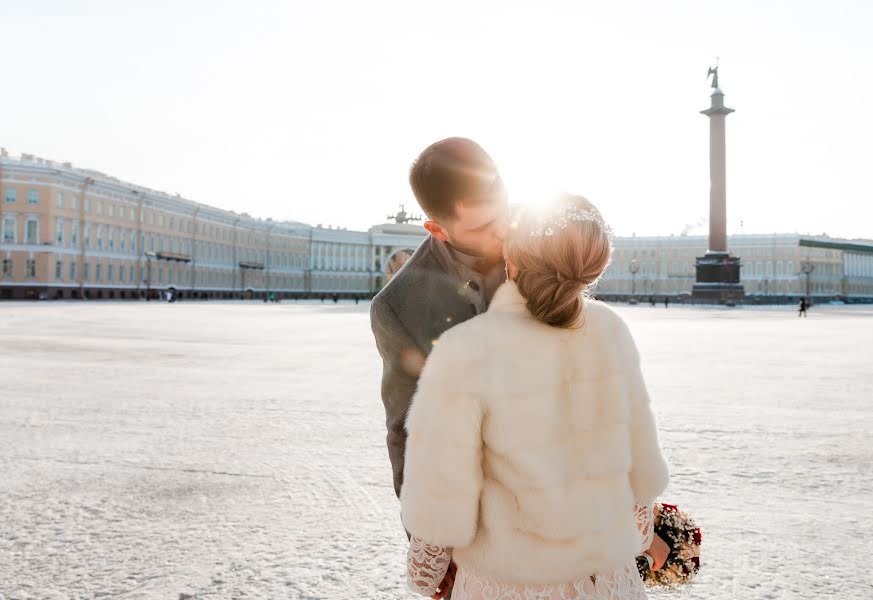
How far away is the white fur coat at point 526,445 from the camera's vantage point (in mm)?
1524

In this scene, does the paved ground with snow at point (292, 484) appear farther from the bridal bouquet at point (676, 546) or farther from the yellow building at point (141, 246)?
the yellow building at point (141, 246)

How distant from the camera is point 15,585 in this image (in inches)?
117

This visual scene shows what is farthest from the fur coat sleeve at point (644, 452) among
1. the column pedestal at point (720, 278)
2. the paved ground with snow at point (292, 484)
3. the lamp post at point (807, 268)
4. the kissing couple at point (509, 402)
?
the lamp post at point (807, 268)

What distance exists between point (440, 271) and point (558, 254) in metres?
0.36

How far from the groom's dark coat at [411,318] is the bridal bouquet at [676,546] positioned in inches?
26.5

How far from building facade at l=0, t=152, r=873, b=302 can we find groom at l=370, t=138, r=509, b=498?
42205 millimetres

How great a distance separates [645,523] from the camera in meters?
1.83

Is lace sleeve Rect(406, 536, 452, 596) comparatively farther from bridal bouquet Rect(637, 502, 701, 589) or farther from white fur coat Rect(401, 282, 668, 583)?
bridal bouquet Rect(637, 502, 701, 589)

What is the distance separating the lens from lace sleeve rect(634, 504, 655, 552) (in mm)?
1813

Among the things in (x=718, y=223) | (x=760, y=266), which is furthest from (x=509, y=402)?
(x=760, y=266)

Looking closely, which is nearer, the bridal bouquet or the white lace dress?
the white lace dress

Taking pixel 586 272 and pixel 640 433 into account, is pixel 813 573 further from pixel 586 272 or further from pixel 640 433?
pixel 586 272

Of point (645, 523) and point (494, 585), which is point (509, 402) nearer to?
point (494, 585)

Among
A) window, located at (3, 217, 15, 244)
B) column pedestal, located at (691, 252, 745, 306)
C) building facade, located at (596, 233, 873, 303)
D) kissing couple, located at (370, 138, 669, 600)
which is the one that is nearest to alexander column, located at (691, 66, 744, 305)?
column pedestal, located at (691, 252, 745, 306)
